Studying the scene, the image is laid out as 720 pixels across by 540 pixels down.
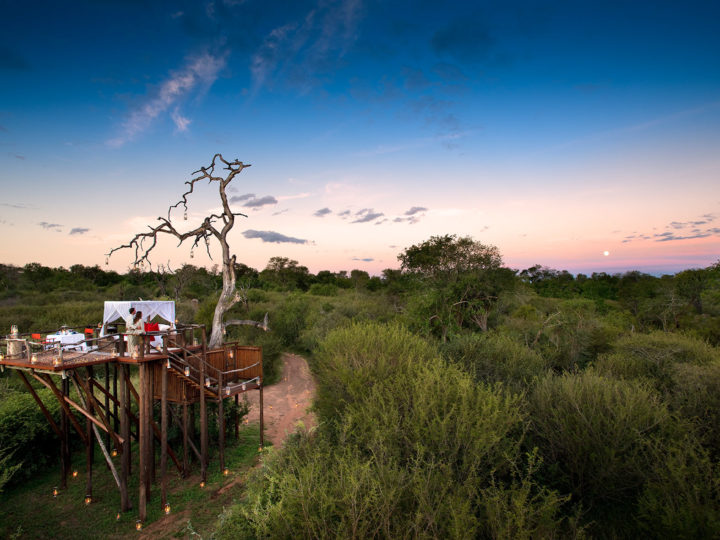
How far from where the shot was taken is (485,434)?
245 inches

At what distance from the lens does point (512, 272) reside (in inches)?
976

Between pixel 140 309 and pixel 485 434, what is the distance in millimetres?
11018

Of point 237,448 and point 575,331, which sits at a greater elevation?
point 575,331

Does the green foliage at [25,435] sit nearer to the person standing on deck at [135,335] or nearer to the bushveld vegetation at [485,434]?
the bushveld vegetation at [485,434]

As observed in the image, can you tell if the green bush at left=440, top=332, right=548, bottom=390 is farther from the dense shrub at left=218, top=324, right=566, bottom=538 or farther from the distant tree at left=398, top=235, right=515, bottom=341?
the distant tree at left=398, top=235, right=515, bottom=341

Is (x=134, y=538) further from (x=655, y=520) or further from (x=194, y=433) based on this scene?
(x=655, y=520)

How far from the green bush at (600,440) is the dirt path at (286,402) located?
781cm

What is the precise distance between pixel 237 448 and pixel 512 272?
776 inches

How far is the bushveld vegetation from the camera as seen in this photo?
487 centimetres

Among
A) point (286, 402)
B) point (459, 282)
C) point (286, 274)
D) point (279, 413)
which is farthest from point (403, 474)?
point (286, 274)

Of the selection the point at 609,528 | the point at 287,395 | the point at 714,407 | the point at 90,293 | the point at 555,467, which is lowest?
the point at 287,395

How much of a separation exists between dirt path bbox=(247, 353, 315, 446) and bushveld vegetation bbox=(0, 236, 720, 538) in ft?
6.26

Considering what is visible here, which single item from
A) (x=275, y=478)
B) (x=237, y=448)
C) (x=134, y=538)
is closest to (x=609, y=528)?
(x=275, y=478)

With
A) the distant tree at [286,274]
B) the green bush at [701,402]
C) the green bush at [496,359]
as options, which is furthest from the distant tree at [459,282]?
the distant tree at [286,274]
